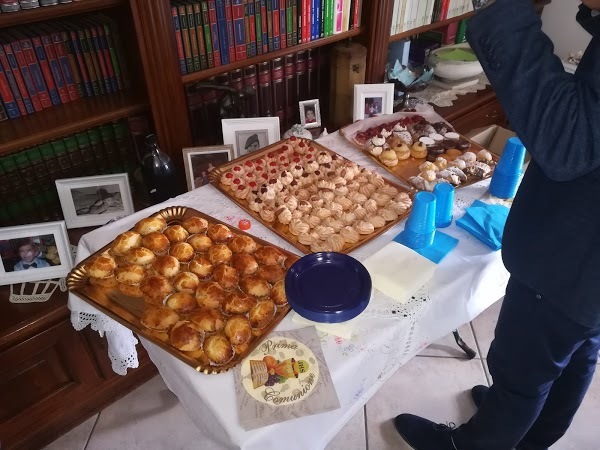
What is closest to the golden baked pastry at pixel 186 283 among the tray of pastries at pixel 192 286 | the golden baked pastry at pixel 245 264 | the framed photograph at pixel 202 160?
the tray of pastries at pixel 192 286

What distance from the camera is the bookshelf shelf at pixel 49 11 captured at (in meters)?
1.17

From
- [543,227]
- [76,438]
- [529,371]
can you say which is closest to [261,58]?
[543,227]

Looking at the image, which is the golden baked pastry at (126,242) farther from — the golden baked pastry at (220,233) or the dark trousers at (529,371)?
the dark trousers at (529,371)

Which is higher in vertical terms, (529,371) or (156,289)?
(156,289)

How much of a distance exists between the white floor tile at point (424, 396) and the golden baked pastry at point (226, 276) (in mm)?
900

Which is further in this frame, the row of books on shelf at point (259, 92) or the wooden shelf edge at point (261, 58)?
the row of books on shelf at point (259, 92)

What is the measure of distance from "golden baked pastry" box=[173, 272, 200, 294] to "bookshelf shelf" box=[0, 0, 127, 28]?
76 centimetres

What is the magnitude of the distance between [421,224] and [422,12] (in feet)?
4.19

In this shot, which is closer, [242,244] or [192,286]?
[192,286]

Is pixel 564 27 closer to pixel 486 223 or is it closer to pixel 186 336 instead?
pixel 486 223

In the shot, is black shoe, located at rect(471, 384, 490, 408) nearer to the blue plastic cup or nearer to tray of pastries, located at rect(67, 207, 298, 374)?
the blue plastic cup

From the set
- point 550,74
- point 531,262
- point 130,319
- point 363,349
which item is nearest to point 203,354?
point 130,319

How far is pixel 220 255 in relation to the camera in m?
1.19

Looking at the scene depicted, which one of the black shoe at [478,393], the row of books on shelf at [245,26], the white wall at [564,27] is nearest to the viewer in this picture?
the row of books on shelf at [245,26]
